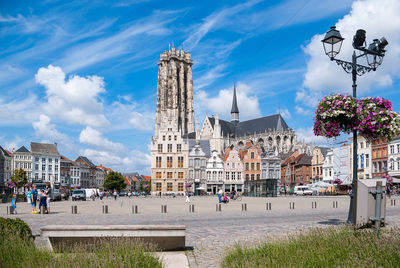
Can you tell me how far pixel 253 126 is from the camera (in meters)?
122

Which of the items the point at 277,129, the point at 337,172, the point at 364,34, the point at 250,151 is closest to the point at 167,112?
the point at 277,129

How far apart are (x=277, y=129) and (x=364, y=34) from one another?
332 ft

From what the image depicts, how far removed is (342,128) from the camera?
38.8 feet

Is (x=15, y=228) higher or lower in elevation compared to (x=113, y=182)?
higher

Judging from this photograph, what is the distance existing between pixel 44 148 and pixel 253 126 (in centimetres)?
6059

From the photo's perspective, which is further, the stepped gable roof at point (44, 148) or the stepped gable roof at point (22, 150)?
the stepped gable roof at point (44, 148)

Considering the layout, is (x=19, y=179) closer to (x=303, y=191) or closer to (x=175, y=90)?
(x=175, y=90)

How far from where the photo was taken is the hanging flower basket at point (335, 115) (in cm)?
1134

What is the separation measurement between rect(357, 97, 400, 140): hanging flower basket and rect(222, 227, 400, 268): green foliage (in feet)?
14.7

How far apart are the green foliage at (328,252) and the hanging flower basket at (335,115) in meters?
4.58

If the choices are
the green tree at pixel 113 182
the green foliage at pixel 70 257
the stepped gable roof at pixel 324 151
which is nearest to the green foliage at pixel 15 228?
the green foliage at pixel 70 257

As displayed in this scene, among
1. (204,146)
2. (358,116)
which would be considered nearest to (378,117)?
(358,116)

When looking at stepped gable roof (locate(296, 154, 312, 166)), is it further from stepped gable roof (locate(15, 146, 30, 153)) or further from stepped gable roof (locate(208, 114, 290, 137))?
stepped gable roof (locate(15, 146, 30, 153))

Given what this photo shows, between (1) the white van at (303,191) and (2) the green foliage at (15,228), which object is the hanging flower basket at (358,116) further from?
(1) the white van at (303,191)
